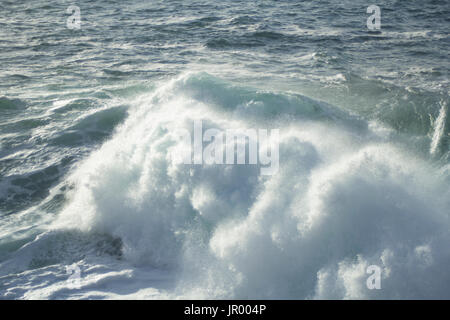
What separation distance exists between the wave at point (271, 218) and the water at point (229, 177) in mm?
16

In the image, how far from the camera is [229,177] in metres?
5.56

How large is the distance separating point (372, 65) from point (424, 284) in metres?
7.57

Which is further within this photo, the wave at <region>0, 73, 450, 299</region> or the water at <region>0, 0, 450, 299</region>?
the water at <region>0, 0, 450, 299</region>

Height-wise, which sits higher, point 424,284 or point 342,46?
point 342,46

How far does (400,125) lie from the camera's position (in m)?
7.45

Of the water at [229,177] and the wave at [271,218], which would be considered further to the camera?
the water at [229,177]

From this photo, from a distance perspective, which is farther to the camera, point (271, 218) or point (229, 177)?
point (229, 177)

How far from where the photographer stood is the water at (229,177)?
4.63 m

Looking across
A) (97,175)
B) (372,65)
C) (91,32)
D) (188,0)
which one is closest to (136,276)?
(97,175)

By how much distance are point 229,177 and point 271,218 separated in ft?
2.95

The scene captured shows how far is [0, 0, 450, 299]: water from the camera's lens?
15.2ft

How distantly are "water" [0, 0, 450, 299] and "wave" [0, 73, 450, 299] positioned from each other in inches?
0.6
